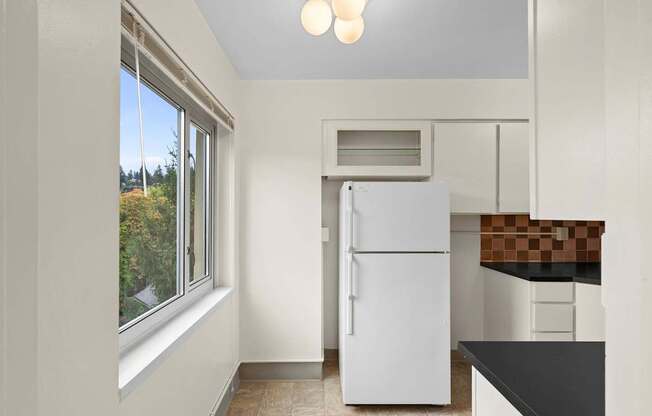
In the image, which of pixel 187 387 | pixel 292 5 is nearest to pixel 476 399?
pixel 187 387

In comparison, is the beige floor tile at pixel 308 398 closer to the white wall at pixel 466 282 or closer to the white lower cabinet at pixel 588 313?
the white wall at pixel 466 282

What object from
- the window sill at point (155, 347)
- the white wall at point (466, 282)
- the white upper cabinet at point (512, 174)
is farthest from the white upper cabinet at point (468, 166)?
the window sill at point (155, 347)

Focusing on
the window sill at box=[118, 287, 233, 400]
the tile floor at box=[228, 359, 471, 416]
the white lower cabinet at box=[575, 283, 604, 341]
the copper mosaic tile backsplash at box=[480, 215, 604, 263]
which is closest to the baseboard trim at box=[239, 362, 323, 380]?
the tile floor at box=[228, 359, 471, 416]

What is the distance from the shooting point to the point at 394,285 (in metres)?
3.03

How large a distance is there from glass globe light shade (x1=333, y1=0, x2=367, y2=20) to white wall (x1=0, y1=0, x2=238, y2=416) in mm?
721

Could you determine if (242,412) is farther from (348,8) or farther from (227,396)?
(348,8)

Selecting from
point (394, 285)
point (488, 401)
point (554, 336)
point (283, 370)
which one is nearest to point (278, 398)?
point (283, 370)

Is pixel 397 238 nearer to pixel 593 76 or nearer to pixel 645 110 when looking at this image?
pixel 593 76

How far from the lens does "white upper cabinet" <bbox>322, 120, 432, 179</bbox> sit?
11.5ft

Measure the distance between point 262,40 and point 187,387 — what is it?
2.02 metres

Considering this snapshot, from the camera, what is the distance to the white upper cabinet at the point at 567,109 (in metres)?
0.74

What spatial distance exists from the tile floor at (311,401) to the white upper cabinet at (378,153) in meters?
1.64

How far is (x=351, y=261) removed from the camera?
9.94ft

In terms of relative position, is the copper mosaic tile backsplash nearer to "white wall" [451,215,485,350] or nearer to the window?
"white wall" [451,215,485,350]
